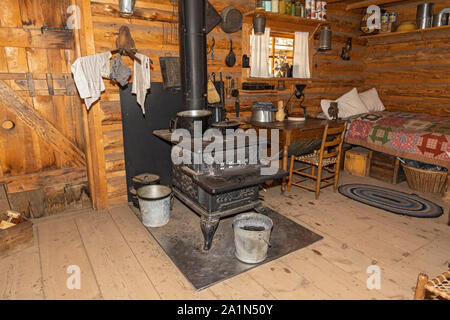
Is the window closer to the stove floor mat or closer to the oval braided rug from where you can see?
the oval braided rug

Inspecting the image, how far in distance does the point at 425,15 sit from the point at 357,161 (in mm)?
2290

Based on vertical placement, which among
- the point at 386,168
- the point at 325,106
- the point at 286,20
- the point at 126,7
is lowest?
the point at 386,168

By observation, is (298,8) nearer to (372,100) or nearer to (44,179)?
(372,100)

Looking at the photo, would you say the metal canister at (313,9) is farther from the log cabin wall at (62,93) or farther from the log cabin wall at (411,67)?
the log cabin wall at (411,67)

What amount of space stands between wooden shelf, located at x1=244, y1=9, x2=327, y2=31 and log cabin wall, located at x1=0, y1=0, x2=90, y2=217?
199cm

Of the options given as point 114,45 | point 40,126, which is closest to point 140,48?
point 114,45

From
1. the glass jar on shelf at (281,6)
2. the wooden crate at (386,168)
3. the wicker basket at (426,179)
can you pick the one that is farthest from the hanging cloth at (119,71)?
the wicker basket at (426,179)

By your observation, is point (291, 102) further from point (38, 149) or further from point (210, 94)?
point (38, 149)

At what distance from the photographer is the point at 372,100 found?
4926mm

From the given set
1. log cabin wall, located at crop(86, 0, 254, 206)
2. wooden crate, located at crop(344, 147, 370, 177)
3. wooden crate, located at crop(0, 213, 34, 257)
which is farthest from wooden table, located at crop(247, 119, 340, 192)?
wooden crate, located at crop(0, 213, 34, 257)

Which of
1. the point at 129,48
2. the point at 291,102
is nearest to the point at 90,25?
the point at 129,48

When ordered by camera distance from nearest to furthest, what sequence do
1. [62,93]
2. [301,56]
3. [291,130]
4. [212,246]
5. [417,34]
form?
[212,246]
[62,93]
[291,130]
[301,56]
[417,34]

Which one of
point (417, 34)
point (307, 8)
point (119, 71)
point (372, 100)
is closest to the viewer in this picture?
point (119, 71)
